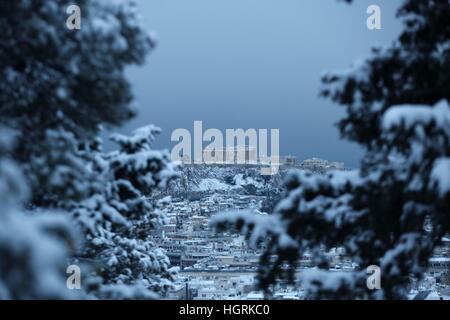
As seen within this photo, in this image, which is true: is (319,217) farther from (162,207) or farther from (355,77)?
(162,207)

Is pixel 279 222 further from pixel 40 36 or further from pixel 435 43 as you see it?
pixel 40 36

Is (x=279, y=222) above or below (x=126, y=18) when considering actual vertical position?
below

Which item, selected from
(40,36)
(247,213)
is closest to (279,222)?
(247,213)

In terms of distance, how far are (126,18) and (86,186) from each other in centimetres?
143

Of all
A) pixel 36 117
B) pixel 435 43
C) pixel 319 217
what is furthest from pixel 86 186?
pixel 435 43

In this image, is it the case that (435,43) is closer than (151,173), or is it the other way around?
(435,43)

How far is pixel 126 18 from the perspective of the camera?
4352mm

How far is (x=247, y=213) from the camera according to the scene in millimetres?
4902

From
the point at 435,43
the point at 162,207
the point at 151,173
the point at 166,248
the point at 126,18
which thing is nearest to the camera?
the point at 126,18

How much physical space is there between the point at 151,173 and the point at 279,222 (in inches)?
76.9

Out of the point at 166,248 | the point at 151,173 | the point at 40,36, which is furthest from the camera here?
the point at 166,248

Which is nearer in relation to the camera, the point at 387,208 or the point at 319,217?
the point at 387,208
